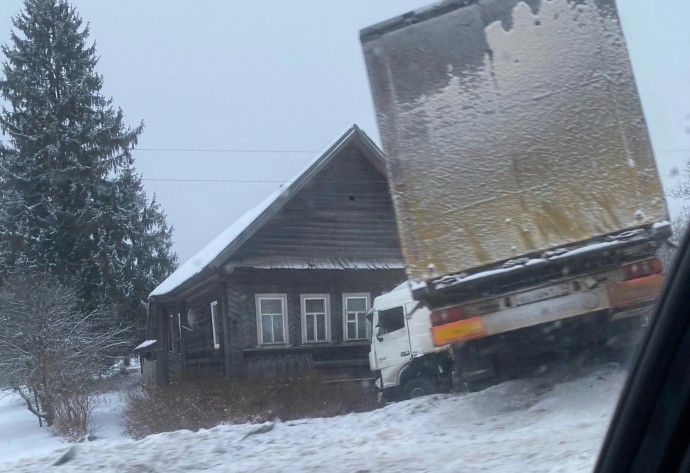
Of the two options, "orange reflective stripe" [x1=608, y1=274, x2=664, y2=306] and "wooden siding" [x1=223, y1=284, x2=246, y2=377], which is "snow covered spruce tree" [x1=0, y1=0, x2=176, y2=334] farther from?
"orange reflective stripe" [x1=608, y1=274, x2=664, y2=306]

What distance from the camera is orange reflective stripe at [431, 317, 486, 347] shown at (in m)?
9.10

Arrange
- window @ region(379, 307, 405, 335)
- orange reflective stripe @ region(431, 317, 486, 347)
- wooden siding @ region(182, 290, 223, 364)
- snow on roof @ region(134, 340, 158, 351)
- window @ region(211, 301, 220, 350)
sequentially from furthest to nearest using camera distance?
snow on roof @ region(134, 340, 158, 351), wooden siding @ region(182, 290, 223, 364), window @ region(211, 301, 220, 350), window @ region(379, 307, 405, 335), orange reflective stripe @ region(431, 317, 486, 347)

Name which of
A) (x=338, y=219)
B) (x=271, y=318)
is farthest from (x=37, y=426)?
(x=338, y=219)

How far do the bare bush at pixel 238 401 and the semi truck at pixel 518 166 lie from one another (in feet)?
18.9

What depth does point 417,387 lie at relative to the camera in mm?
14211

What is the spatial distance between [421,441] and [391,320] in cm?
716

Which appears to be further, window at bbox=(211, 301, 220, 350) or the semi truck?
window at bbox=(211, 301, 220, 350)

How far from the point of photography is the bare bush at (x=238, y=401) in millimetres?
13734

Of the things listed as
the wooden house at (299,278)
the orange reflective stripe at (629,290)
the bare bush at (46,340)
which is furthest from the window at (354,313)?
the orange reflective stripe at (629,290)

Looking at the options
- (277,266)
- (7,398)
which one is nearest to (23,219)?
(7,398)

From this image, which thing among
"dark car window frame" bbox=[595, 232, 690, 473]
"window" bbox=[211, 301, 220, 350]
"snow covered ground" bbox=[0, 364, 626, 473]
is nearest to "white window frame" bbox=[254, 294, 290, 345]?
"window" bbox=[211, 301, 220, 350]

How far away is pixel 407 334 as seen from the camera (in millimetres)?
14602

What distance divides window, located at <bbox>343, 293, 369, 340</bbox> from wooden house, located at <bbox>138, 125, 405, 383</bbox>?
2 cm

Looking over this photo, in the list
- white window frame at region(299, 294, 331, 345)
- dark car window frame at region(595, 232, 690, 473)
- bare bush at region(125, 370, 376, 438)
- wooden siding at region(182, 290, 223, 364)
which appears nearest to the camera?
dark car window frame at region(595, 232, 690, 473)
